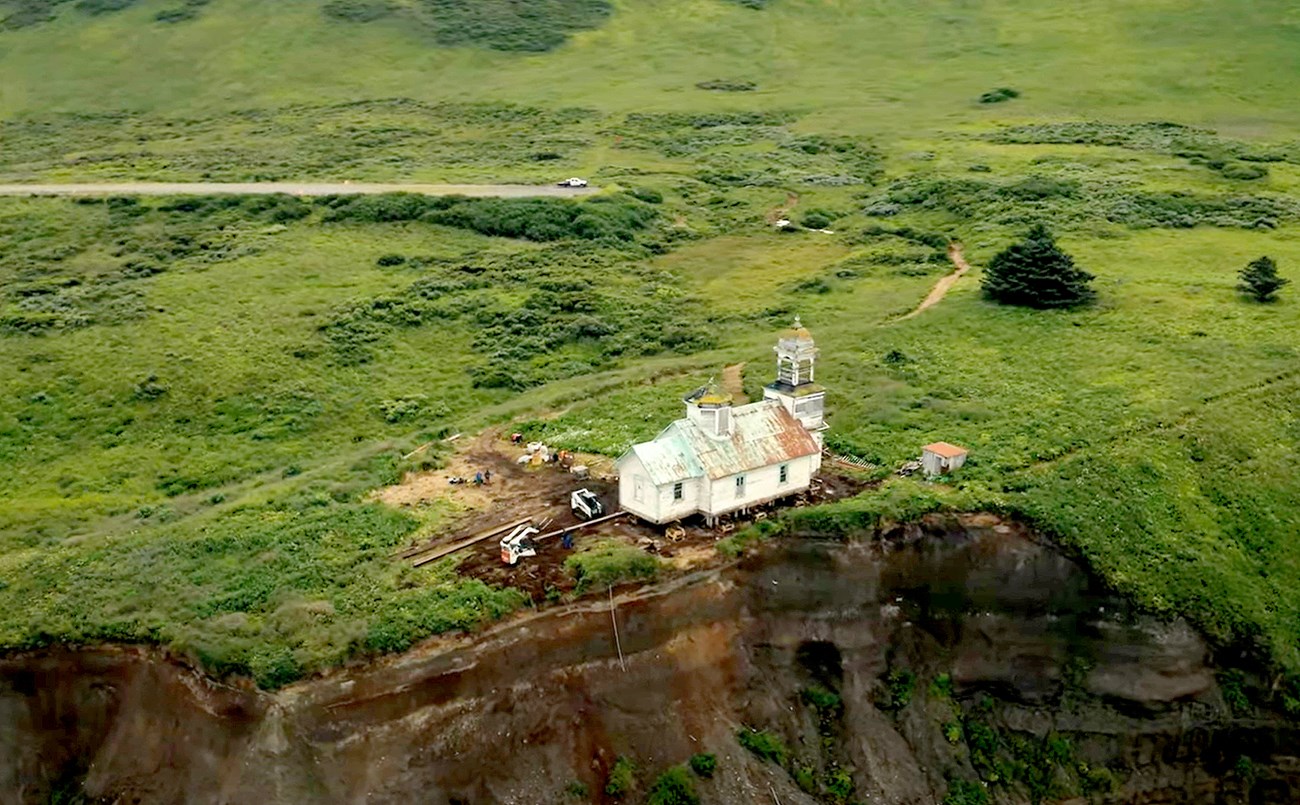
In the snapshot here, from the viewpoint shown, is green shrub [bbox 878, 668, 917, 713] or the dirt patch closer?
green shrub [bbox 878, 668, 917, 713]

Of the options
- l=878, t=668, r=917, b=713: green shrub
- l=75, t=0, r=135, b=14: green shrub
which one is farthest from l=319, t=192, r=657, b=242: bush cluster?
l=75, t=0, r=135, b=14: green shrub

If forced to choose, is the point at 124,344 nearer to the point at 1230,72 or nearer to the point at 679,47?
the point at 679,47

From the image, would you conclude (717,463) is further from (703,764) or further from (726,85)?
(726,85)

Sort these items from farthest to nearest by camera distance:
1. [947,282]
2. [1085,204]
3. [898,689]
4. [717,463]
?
1. [1085,204]
2. [947,282]
3. [717,463]
4. [898,689]

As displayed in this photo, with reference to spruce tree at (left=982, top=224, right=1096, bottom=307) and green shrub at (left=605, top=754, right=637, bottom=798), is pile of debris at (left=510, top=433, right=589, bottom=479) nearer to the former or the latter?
green shrub at (left=605, top=754, right=637, bottom=798)

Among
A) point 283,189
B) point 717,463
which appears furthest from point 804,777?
point 283,189

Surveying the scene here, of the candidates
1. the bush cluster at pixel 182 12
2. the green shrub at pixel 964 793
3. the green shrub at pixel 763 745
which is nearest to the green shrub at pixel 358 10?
the bush cluster at pixel 182 12
